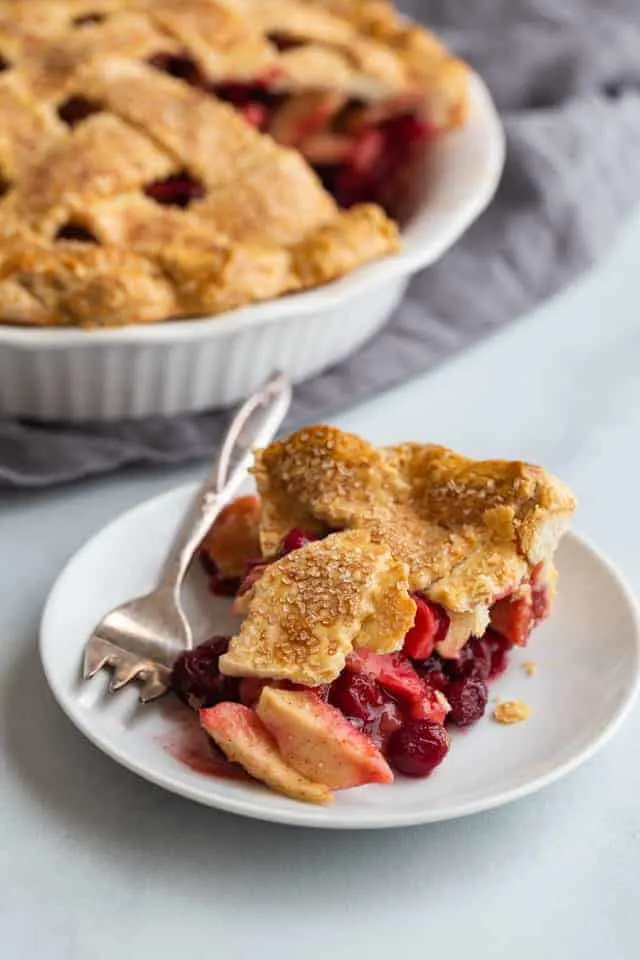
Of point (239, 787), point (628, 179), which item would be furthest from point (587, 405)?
point (239, 787)

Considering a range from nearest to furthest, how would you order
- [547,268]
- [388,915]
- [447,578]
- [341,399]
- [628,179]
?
[388,915]
[447,578]
[341,399]
[547,268]
[628,179]

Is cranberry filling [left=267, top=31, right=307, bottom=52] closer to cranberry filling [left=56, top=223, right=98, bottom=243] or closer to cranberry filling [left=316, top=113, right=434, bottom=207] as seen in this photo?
cranberry filling [left=316, top=113, right=434, bottom=207]

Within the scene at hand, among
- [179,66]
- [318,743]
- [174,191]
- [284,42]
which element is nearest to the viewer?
[318,743]

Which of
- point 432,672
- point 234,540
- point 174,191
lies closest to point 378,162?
point 174,191

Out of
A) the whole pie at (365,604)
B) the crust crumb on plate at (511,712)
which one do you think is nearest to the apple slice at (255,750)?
the whole pie at (365,604)

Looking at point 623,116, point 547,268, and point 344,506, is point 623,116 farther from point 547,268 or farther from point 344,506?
point 344,506

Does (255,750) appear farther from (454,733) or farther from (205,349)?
(205,349)

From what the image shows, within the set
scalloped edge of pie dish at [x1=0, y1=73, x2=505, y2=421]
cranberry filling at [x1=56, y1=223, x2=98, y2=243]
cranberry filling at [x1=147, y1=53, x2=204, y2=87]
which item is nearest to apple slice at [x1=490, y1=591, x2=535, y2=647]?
scalloped edge of pie dish at [x1=0, y1=73, x2=505, y2=421]
